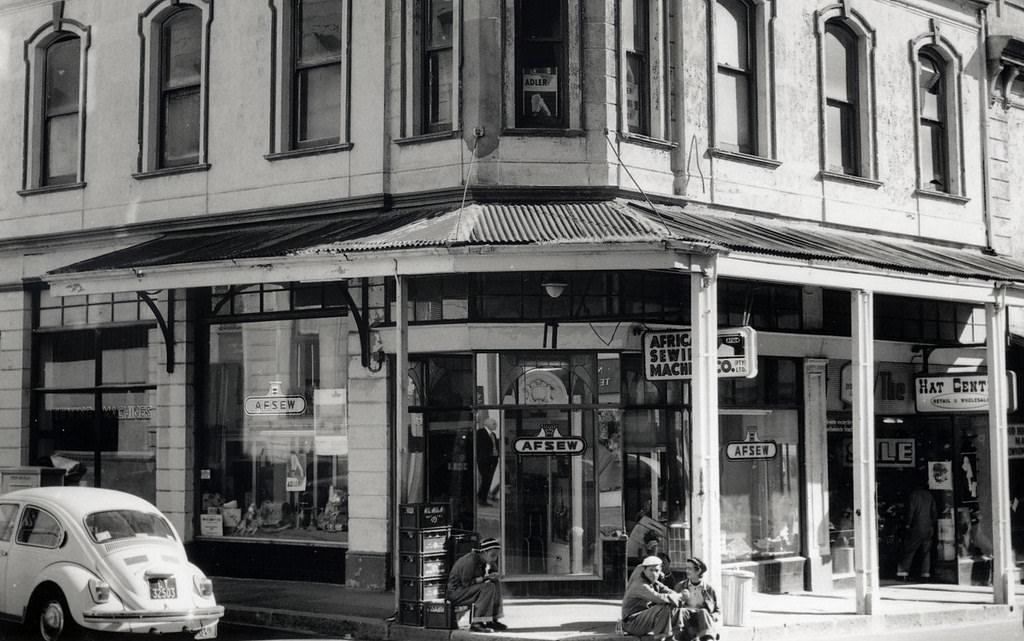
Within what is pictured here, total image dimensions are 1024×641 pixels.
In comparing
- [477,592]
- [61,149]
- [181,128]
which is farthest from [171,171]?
[477,592]

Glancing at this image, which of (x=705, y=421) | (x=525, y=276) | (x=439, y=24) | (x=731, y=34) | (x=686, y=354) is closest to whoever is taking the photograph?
(x=705, y=421)

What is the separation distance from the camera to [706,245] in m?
14.7

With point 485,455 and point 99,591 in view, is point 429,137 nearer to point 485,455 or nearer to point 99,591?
point 485,455

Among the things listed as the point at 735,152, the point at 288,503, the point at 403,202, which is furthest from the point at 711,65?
the point at 288,503

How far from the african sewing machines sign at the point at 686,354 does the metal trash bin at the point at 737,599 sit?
242 centimetres

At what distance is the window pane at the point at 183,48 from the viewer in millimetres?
20484

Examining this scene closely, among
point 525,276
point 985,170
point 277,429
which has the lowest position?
point 277,429

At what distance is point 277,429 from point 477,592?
221 inches

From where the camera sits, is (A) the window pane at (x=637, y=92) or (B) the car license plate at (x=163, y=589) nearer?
(B) the car license plate at (x=163, y=589)

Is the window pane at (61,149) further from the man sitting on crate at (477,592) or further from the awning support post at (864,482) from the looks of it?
the awning support post at (864,482)

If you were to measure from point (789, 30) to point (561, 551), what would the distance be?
332 inches

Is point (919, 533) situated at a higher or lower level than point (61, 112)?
lower

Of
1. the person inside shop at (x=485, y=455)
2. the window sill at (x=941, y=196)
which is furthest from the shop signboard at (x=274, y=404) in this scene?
the window sill at (x=941, y=196)

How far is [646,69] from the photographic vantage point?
1794 cm
